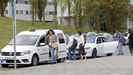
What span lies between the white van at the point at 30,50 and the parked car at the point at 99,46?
4816 mm

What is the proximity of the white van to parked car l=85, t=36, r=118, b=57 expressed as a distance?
15.8 ft

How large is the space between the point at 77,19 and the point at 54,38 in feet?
151

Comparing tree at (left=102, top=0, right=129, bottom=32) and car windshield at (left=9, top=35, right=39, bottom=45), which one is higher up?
tree at (left=102, top=0, right=129, bottom=32)

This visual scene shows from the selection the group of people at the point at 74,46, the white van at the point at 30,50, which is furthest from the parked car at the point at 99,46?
the white van at the point at 30,50

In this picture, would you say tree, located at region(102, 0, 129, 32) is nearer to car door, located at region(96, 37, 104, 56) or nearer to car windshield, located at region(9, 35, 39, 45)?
car door, located at region(96, 37, 104, 56)

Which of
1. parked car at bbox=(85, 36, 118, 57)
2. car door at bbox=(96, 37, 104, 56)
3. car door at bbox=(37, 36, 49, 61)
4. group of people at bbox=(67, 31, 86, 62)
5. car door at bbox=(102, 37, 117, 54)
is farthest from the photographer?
car door at bbox=(102, 37, 117, 54)

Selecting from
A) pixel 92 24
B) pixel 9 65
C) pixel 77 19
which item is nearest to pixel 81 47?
pixel 9 65

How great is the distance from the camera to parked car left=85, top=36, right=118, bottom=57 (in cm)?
3069

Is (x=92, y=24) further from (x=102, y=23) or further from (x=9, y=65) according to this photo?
(x=9, y=65)

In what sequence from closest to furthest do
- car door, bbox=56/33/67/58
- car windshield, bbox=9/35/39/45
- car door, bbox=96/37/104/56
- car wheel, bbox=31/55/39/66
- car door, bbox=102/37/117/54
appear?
car wheel, bbox=31/55/39/66, car windshield, bbox=9/35/39/45, car door, bbox=56/33/67/58, car door, bbox=96/37/104/56, car door, bbox=102/37/117/54

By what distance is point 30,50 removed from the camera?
23453mm

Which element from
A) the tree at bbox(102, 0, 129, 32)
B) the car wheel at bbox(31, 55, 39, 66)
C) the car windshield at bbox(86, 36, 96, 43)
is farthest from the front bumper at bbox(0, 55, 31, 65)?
the tree at bbox(102, 0, 129, 32)

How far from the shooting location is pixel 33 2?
2790 inches

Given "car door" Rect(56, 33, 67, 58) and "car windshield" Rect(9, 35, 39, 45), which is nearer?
"car windshield" Rect(9, 35, 39, 45)
